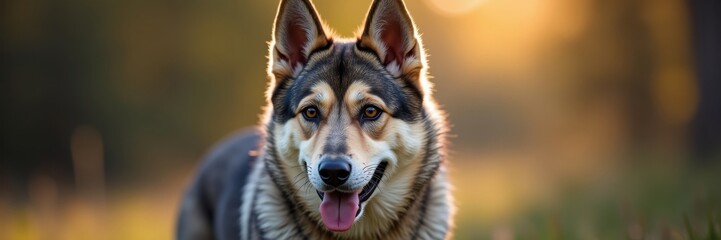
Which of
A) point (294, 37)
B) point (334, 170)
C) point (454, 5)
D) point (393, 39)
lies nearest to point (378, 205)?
point (334, 170)

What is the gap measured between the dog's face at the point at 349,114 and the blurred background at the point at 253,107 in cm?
318

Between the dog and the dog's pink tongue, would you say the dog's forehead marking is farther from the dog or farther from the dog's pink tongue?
the dog's pink tongue

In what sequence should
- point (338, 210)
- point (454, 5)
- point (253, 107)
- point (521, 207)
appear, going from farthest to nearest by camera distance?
point (454, 5) < point (253, 107) < point (521, 207) < point (338, 210)

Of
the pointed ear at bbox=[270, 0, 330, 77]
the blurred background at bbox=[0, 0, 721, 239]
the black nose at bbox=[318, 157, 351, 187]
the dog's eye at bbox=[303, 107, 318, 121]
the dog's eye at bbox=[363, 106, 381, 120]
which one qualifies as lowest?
the blurred background at bbox=[0, 0, 721, 239]

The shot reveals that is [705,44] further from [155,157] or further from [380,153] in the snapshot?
[155,157]

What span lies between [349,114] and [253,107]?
1272 centimetres

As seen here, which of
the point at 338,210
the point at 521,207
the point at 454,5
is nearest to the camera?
the point at 338,210

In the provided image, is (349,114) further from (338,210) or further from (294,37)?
(294,37)

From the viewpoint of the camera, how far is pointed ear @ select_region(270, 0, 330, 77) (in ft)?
14.5

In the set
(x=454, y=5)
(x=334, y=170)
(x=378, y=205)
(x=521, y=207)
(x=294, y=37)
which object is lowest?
(x=521, y=207)

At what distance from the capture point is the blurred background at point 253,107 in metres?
9.23

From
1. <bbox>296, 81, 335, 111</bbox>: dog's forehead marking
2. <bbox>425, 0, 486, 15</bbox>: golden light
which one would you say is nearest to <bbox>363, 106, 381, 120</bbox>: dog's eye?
<bbox>296, 81, 335, 111</bbox>: dog's forehead marking

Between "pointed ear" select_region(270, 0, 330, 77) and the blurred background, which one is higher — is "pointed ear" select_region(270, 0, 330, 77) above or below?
above

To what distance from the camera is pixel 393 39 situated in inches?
177
